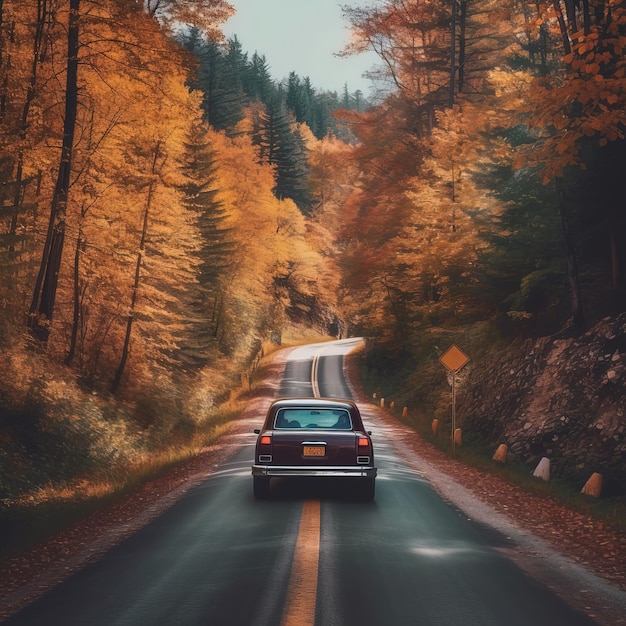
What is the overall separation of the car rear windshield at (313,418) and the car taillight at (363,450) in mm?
618

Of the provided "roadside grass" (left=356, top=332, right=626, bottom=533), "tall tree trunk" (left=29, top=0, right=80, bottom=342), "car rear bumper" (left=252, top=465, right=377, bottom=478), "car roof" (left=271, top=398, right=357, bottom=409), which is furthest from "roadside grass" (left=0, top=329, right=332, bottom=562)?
"roadside grass" (left=356, top=332, right=626, bottom=533)

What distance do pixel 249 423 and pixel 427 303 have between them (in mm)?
10152

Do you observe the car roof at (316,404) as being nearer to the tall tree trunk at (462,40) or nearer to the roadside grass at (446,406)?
the roadside grass at (446,406)

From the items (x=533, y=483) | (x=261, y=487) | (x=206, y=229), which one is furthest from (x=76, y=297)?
(x=206, y=229)

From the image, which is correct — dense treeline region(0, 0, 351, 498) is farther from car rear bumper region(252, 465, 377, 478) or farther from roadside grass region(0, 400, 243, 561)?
car rear bumper region(252, 465, 377, 478)

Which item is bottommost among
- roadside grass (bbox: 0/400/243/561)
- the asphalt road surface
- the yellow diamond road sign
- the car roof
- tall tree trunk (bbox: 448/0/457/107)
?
roadside grass (bbox: 0/400/243/561)

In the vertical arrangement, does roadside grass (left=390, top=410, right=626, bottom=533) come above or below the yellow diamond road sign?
below

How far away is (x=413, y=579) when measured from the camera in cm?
682

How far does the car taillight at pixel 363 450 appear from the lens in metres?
11.5

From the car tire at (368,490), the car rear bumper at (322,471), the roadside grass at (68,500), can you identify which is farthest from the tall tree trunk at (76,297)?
the car tire at (368,490)

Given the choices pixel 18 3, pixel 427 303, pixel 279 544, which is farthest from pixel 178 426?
pixel 279 544

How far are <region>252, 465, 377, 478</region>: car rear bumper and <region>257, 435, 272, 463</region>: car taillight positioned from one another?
0.42 feet

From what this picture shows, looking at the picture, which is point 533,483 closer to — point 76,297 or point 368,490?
point 368,490

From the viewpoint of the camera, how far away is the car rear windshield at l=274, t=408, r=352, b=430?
12.3 meters
